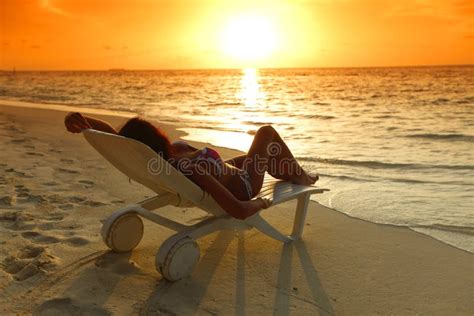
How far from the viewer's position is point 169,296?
2854 mm

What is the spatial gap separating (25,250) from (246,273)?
5.55ft

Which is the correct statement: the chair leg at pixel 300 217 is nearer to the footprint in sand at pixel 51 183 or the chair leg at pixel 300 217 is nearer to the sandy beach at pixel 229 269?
the sandy beach at pixel 229 269

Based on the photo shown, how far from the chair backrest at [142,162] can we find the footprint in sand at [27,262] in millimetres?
879

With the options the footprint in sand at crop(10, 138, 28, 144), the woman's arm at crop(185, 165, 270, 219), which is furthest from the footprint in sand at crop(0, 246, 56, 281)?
the footprint in sand at crop(10, 138, 28, 144)

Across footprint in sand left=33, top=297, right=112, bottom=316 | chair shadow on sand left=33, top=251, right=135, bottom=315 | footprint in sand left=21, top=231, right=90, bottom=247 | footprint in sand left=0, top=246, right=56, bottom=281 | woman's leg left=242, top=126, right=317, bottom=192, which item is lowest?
footprint in sand left=33, top=297, right=112, bottom=316

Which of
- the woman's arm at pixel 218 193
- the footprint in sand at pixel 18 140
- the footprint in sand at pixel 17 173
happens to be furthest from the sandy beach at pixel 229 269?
the footprint in sand at pixel 18 140

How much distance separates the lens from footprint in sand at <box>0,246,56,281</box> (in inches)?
120

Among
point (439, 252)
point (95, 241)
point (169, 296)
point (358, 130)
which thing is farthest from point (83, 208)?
point (358, 130)

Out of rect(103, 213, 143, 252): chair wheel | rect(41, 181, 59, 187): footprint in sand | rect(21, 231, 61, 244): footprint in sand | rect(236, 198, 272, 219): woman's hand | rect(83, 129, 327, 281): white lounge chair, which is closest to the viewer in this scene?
rect(83, 129, 327, 281): white lounge chair

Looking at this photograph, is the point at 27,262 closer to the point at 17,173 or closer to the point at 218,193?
the point at 218,193

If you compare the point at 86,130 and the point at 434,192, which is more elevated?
the point at 86,130

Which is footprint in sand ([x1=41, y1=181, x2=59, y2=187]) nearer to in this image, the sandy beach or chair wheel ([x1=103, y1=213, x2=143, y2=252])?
the sandy beach

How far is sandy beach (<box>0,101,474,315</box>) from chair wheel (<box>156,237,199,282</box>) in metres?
0.09

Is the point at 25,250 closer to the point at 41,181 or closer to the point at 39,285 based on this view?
the point at 39,285
